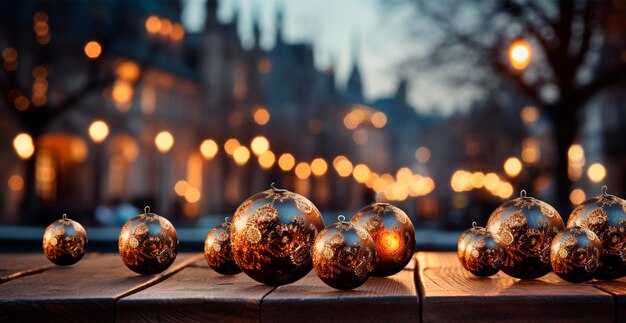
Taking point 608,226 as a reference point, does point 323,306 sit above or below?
below

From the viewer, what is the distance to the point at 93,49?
25266mm

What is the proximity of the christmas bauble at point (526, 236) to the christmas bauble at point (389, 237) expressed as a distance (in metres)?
0.46

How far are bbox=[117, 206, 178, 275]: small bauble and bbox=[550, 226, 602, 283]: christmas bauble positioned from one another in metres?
2.03

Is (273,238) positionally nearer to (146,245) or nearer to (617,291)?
(146,245)

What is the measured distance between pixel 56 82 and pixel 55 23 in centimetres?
223

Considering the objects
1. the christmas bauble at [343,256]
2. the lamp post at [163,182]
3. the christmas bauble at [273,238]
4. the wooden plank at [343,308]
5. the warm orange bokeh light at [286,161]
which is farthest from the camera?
the lamp post at [163,182]

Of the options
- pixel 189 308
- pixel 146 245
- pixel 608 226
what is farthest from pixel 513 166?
pixel 189 308

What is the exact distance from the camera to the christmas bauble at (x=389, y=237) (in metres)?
4.00

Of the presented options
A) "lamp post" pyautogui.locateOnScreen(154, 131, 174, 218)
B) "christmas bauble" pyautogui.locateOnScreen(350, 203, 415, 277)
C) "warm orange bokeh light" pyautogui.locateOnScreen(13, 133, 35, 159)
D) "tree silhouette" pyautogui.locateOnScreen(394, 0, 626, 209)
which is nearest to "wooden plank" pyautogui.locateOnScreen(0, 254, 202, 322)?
"christmas bauble" pyautogui.locateOnScreen(350, 203, 415, 277)

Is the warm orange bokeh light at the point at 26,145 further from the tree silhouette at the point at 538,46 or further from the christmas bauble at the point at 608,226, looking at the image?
the christmas bauble at the point at 608,226

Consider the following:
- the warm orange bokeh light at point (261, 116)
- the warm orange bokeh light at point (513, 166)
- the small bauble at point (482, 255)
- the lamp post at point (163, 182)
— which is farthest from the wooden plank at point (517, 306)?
the lamp post at point (163, 182)

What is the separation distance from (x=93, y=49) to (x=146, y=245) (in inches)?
886

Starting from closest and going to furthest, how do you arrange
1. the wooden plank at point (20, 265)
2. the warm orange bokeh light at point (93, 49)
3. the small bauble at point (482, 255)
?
the small bauble at point (482, 255), the wooden plank at point (20, 265), the warm orange bokeh light at point (93, 49)

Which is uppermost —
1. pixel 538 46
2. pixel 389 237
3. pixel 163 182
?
pixel 538 46
